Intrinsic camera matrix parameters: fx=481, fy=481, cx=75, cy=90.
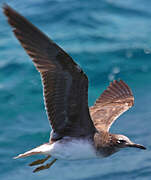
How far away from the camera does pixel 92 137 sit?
336 inches

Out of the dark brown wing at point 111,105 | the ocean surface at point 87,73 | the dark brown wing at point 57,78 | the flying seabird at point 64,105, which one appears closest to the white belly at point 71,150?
the flying seabird at point 64,105

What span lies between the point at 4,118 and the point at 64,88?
5.99 m

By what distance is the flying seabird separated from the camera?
281 inches

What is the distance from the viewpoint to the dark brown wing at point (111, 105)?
954 centimetres

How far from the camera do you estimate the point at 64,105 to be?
798cm

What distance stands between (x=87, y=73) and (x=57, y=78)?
7119 millimetres

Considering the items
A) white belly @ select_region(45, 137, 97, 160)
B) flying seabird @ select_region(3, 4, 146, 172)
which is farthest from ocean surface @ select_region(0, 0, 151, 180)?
white belly @ select_region(45, 137, 97, 160)

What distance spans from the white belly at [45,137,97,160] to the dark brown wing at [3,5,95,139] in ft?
0.87

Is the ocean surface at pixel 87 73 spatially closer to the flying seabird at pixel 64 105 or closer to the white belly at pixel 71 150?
the flying seabird at pixel 64 105

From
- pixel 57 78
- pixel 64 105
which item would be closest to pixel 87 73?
pixel 64 105

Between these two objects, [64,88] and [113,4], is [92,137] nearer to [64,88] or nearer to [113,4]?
[64,88]

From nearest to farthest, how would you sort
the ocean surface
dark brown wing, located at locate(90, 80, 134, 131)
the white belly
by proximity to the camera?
the white belly
dark brown wing, located at locate(90, 80, 134, 131)
the ocean surface

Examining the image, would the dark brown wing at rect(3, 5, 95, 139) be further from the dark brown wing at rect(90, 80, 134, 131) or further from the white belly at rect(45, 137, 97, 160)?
the dark brown wing at rect(90, 80, 134, 131)

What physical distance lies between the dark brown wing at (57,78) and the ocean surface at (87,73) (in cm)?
417
